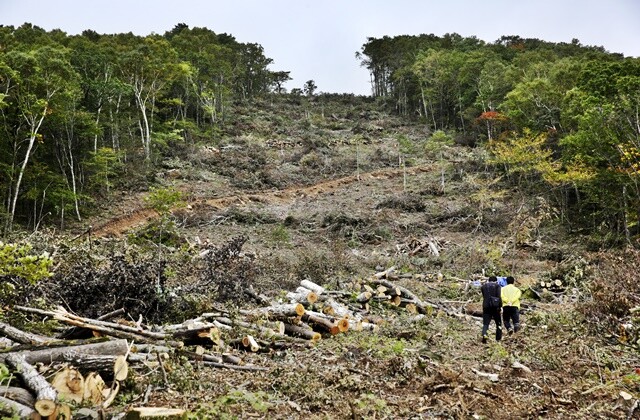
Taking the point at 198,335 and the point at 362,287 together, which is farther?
the point at 362,287

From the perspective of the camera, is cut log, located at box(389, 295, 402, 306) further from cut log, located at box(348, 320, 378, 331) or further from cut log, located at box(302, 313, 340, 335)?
cut log, located at box(302, 313, 340, 335)

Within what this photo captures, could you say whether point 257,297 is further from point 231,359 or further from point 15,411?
point 15,411

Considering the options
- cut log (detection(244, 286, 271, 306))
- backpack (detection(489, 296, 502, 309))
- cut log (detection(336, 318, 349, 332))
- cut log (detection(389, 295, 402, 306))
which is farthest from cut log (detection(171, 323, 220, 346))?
cut log (detection(389, 295, 402, 306))

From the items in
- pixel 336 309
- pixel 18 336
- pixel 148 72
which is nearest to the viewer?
pixel 18 336

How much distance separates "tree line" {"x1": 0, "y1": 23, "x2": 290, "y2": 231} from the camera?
19.9m

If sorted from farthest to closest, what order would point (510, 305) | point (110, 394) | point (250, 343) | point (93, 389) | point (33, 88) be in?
point (33, 88) < point (510, 305) < point (250, 343) < point (110, 394) < point (93, 389)

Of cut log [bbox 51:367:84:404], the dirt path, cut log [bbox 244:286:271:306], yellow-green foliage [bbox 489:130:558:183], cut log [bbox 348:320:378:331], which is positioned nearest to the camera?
cut log [bbox 51:367:84:404]

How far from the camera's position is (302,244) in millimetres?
20125

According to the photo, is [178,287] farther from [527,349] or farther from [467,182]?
[467,182]

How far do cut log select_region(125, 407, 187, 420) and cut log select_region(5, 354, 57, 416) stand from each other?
0.70 meters

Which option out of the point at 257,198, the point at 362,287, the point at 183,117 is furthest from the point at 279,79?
the point at 362,287

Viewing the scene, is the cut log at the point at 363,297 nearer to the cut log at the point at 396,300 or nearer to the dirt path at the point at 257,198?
the cut log at the point at 396,300

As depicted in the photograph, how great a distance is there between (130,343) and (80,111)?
68.8 ft

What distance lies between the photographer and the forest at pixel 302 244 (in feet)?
17.6
